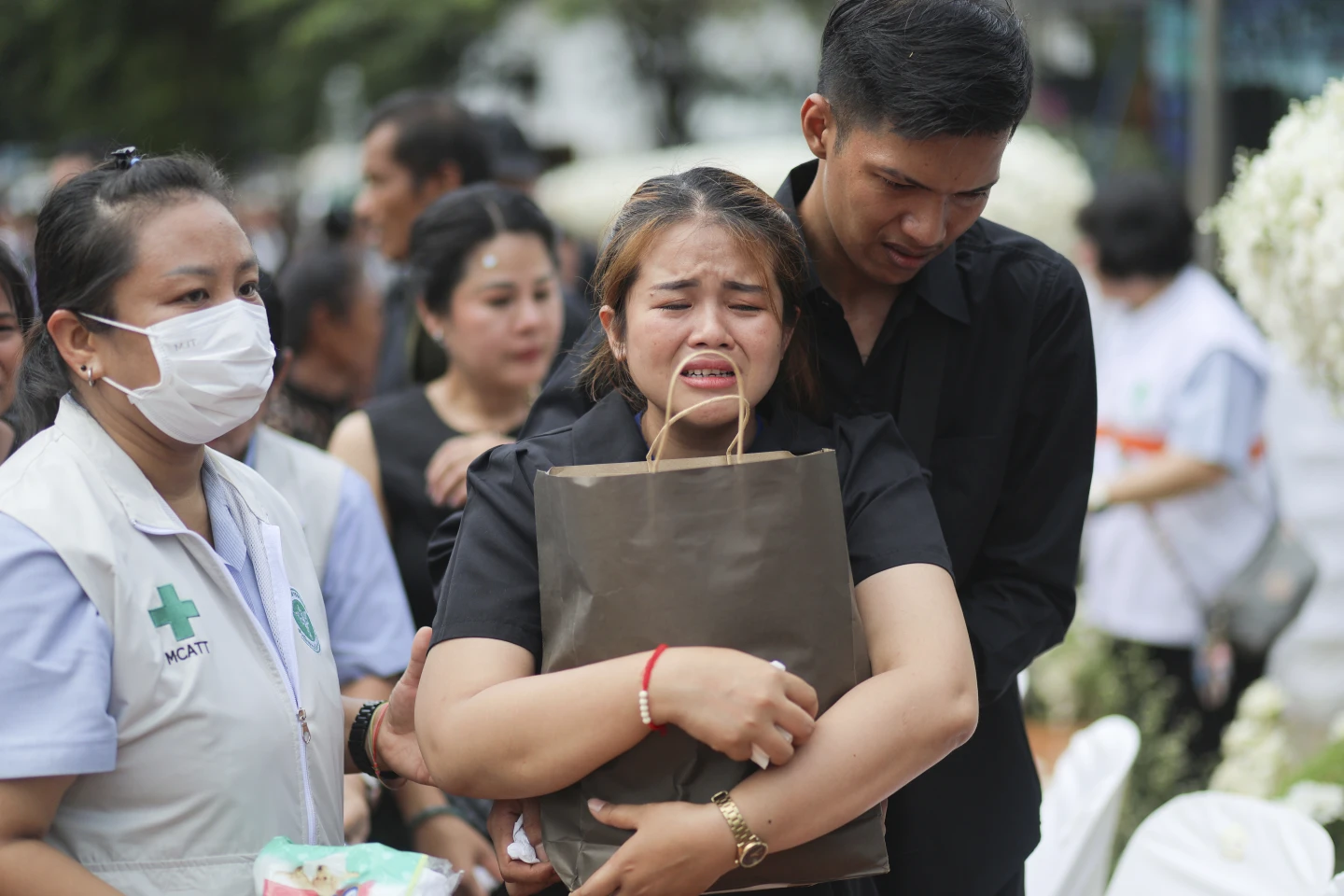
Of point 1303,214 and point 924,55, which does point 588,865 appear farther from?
point 1303,214

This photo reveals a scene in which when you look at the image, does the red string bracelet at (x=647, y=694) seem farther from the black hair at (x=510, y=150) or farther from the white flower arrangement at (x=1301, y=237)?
the black hair at (x=510, y=150)

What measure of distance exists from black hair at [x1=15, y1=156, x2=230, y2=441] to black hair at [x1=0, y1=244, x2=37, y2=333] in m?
0.38

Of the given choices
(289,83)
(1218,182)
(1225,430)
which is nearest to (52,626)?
(1225,430)

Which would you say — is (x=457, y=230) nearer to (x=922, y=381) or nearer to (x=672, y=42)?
(x=922, y=381)

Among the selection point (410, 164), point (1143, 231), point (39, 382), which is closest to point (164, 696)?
point (39, 382)

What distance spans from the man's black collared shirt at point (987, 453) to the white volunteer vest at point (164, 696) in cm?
58

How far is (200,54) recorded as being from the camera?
22516mm

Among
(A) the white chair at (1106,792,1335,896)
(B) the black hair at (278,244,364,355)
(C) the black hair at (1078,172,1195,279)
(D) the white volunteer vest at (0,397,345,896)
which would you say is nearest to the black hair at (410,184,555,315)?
(B) the black hair at (278,244,364,355)

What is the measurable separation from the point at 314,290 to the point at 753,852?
3390 millimetres

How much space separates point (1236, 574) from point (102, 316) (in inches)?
160

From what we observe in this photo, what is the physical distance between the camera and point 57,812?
1.76 meters

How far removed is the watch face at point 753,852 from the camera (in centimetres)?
164

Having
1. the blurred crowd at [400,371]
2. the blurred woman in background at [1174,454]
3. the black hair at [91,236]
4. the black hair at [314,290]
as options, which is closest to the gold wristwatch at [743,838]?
the black hair at [91,236]

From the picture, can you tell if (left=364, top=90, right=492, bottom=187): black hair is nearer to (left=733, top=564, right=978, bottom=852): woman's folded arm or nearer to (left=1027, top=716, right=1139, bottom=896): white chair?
(left=1027, top=716, right=1139, bottom=896): white chair
